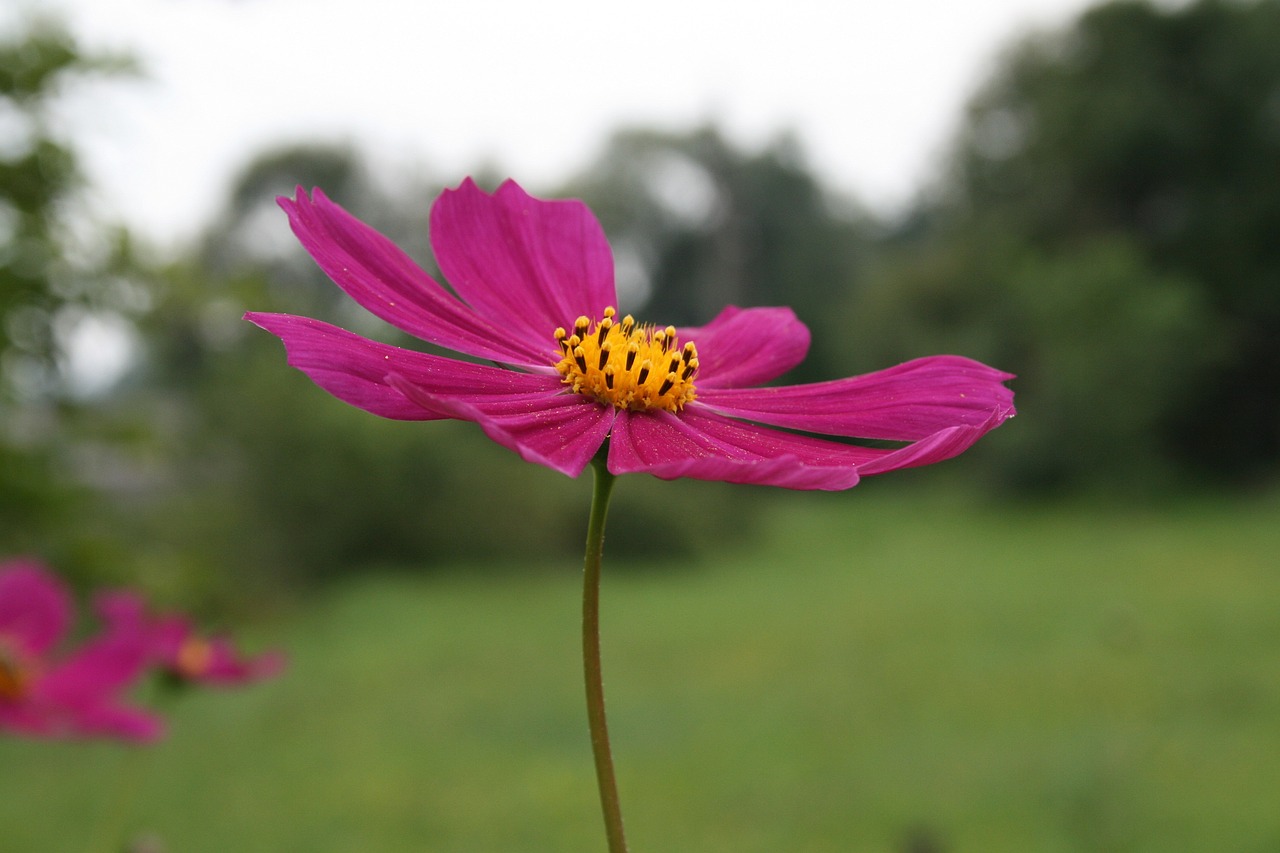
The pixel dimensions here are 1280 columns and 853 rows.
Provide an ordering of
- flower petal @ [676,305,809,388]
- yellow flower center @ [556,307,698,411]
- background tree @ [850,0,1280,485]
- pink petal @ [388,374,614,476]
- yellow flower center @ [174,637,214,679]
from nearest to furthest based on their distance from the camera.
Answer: pink petal @ [388,374,614,476] < yellow flower center @ [556,307,698,411] < flower petal @ [676,305,809,388] < yellow flower center @ [174,637,214,679] < background tree @ [850,0,1280,485]

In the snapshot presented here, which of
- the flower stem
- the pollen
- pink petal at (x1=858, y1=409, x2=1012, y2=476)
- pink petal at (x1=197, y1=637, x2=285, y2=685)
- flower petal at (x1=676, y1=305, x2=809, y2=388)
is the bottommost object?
the flower stem

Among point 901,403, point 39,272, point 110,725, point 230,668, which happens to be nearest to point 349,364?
point 901,403

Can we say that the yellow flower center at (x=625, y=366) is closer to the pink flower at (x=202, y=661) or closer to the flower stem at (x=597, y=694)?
the flower stem at (x=597, y=694)

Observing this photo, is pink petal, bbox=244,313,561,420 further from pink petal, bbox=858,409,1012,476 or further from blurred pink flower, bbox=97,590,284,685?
blurred pink flower, bbox=97,590,284,685

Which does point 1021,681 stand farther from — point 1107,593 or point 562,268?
point 562,268

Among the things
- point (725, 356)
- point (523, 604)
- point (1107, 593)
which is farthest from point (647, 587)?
point (725, 356)

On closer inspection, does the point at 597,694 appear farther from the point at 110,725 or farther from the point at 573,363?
the point at 110,725

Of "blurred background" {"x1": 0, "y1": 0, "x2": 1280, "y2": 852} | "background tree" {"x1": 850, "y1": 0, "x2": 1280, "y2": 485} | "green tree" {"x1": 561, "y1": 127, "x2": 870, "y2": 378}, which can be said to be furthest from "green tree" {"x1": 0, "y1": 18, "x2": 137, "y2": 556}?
"green tree" {"x1": 561, "y1": 127, "x2": 870, "y2": 378}
